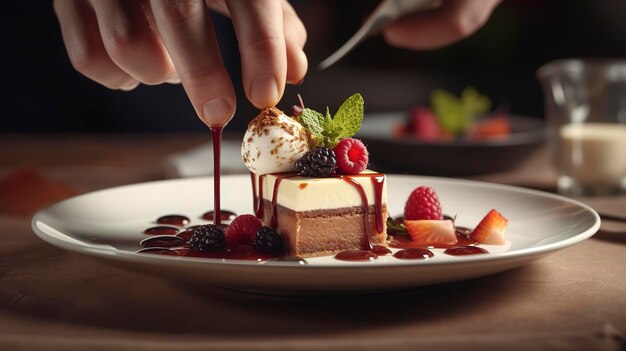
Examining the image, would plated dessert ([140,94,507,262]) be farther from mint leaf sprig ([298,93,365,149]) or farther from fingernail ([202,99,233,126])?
fingernail ([202,99,233,126])

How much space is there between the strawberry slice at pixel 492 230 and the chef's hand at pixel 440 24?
119 centimetres

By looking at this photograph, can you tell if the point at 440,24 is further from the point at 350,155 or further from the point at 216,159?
the point at 216,159

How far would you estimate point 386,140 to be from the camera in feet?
9.80

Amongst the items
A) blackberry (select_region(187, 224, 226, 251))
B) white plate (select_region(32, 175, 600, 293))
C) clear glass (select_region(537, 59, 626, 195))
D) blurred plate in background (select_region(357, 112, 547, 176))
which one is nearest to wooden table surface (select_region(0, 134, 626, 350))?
white plate (select_region(32, 175, 600, 293))

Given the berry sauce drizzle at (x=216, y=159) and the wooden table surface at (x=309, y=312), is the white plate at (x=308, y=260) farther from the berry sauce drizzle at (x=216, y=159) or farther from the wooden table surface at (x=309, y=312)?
the berry sauce drizzle at (x=216, y=159)

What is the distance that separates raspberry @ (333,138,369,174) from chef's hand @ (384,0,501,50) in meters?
1.15

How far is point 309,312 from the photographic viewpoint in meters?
1.28

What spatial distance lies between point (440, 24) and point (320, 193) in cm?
128

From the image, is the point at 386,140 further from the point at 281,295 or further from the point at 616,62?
the point at 281,295

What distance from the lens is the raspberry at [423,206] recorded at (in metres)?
1.89

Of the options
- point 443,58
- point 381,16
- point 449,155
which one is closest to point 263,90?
point 381,16

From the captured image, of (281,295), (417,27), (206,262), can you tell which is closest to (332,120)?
(281,295)

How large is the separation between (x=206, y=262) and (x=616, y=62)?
6.98 feet

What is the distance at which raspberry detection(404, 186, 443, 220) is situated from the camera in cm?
189
